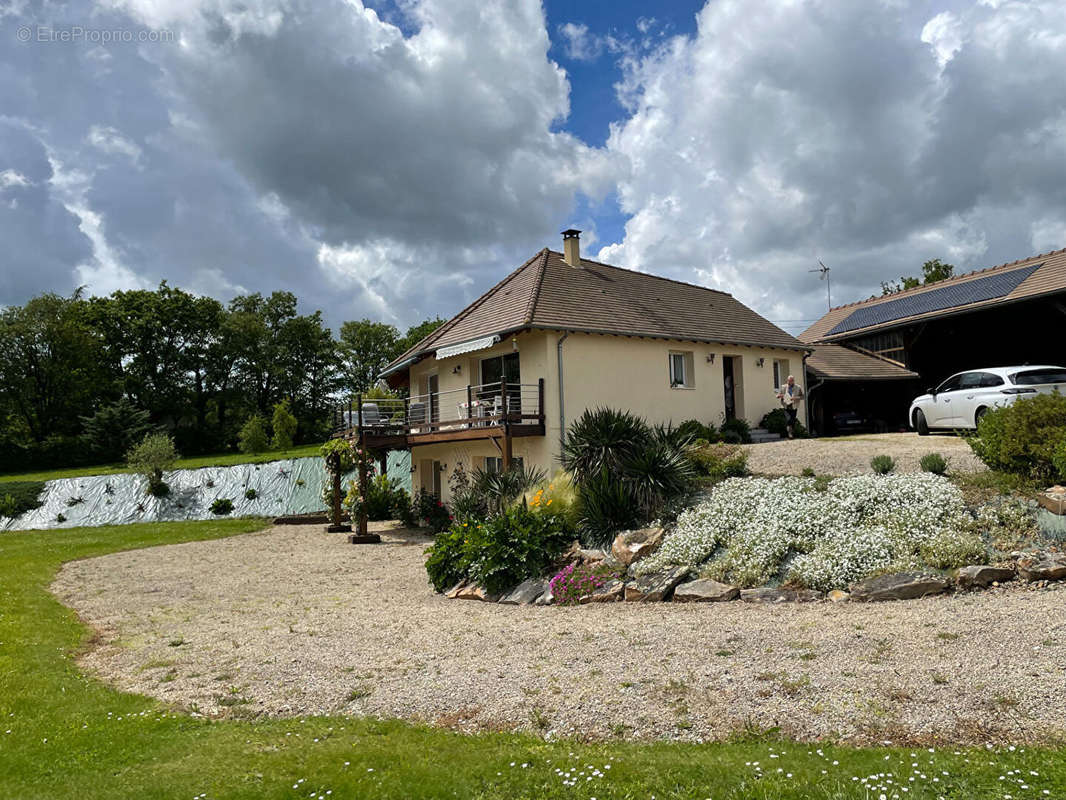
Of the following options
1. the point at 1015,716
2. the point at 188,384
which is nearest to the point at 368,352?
the point at 188,384

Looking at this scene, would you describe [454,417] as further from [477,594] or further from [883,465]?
[883,465]

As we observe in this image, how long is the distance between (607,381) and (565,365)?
5.14 ft

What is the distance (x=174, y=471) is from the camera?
30875mm

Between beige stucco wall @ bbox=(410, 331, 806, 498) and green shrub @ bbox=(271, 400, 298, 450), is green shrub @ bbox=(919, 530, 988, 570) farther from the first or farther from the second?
green shrub @ bbox=(271, 400, 298, 450)

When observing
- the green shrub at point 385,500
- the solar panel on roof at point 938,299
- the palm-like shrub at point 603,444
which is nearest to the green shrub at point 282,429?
the green shrub at point 385,500

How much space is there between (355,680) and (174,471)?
2762 cm

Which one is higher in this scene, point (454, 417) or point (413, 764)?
point (454, 417)

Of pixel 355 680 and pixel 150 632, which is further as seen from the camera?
pixel 150 632

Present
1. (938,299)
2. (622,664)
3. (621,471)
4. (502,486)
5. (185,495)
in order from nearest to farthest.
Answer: (622,664) < (621,471) < (502,486) < (938,299) < (185,495)

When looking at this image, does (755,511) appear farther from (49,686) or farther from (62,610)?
(62,610)

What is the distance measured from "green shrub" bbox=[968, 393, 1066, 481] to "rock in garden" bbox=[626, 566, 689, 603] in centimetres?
607

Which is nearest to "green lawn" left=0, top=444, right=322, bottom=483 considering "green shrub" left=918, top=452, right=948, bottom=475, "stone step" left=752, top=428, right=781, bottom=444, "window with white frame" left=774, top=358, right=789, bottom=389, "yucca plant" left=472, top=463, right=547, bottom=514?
"yucca plant" left=472, top=463, right=547, bottom=514

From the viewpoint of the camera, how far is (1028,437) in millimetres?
11547

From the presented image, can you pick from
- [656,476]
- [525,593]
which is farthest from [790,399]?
[525,593]
